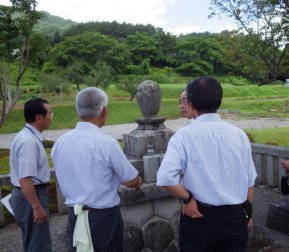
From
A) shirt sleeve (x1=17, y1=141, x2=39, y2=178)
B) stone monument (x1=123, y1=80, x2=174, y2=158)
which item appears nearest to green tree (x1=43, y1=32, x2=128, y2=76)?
stone monument (x1=123, y1=80, x2=174, y2=158)

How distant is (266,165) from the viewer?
6.36 metres

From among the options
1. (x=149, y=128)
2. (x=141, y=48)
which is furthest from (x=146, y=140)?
(x=141, y=48)

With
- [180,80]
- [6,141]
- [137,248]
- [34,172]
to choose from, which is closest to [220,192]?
[34,172]

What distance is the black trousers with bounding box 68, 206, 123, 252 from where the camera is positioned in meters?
2.29

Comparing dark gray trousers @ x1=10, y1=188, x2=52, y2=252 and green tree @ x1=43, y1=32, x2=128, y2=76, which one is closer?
dark gray trousers @ x1=10, y1=188, x2=52, y2=252

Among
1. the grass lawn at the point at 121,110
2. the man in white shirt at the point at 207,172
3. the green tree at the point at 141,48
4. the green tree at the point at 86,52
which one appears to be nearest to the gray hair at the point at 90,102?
the man in white shirt at the point at 207,172

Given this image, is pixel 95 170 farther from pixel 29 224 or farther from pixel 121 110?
pixel 121 110

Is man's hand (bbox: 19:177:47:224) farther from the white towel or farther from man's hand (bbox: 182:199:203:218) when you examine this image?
man's hand (bbox: 182:199:203:218)

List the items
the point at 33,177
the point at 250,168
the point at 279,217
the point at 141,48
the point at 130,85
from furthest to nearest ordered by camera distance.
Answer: the point at 141,48 < the point at 130,85 < the point at 279,217 < the point at 33,177 < the point at 250,168

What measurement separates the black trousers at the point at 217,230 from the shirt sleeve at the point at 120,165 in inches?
17.5

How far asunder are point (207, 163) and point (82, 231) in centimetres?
92

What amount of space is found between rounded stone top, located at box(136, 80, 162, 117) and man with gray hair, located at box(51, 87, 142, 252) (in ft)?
4.99

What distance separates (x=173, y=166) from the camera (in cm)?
197

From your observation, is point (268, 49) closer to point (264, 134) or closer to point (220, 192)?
point (264, 134)
